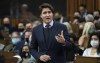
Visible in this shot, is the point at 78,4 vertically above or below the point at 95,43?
above

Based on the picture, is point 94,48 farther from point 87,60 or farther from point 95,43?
point 87,60

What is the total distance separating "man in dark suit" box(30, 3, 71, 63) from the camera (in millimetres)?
4996

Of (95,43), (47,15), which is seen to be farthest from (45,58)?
(95,43)

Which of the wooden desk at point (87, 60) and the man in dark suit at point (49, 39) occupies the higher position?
the man in dark suit at point (49, 39)

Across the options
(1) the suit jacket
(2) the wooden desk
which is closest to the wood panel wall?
(2) the wooden desk

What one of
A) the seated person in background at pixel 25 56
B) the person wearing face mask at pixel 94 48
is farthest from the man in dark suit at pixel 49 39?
the person wearing face mask at pixel 94 48

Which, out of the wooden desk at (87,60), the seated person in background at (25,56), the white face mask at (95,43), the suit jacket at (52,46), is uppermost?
the suit jacket at (52,46)

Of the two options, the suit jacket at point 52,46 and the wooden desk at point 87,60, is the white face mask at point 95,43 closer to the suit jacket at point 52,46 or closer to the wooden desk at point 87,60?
the wooden desk at point 87,60

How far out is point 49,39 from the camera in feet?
16.6

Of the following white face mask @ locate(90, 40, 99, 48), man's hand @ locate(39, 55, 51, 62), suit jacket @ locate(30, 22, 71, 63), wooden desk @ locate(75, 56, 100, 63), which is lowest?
wooden desk @ locate(75, 56, 100, 63)

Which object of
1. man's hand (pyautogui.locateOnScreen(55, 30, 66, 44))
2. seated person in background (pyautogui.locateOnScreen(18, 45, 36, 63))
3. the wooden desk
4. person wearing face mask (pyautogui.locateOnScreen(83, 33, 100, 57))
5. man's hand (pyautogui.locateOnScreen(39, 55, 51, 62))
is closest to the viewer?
man's hand (pyautogui.locateOnScreen(55, 30, 66, 44))

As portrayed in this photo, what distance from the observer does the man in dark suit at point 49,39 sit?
16.4 feet

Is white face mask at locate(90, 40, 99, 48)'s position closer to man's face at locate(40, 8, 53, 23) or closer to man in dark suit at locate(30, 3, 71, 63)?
man in dark suit at locate(30, 3, 71, 63)

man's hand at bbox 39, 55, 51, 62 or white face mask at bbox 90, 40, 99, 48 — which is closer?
man's hand at bbox 39, 55, 51, 62
